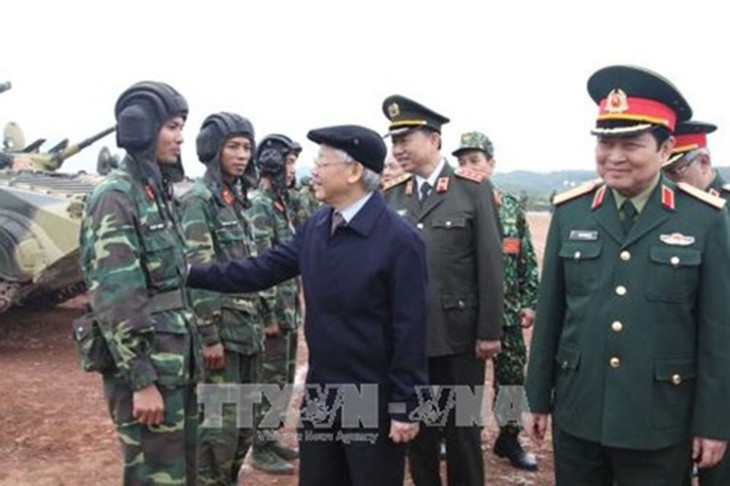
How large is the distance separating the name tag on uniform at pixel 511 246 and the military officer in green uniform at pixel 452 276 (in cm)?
128

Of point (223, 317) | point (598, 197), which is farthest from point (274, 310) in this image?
point (598, 197)

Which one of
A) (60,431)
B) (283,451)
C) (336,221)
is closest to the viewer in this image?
(336,221)

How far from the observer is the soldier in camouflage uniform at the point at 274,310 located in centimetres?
519

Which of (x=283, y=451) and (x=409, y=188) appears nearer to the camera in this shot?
(x=409, y=188)

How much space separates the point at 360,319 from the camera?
2.99 m

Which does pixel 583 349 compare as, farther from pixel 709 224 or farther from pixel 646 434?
pixel 709 224

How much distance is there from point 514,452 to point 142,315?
122 inches

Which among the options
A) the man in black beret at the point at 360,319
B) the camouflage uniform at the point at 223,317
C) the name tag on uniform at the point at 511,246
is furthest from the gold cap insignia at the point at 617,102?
the name tag on uniform at the point at 511,246

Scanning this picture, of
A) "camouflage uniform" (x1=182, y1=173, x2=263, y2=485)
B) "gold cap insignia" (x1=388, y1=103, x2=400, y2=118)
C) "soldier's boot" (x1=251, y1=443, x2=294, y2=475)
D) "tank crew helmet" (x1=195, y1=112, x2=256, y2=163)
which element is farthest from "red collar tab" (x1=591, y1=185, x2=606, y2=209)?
"soldier's boot" (x1=251, y1=443, x2=294, y2=475)

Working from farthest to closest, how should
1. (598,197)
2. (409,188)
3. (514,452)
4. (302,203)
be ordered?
(302,203) < (514,452) < (409,188) < (598,197)

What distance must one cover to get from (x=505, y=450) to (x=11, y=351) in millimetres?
5966

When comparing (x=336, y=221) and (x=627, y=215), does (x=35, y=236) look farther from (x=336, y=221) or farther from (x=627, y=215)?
(x=627, y=215)

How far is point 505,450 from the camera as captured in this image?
534 centimetres

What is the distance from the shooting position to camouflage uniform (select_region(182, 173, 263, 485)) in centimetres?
417
